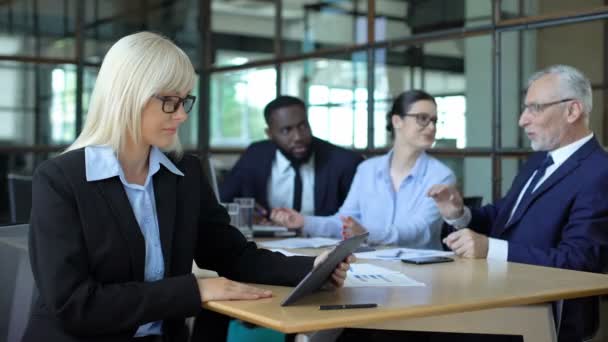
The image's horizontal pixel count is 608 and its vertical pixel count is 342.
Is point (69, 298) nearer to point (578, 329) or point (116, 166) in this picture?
point (116, 166)

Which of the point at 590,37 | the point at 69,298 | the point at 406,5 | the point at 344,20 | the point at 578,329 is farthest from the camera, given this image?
the point at 344,20

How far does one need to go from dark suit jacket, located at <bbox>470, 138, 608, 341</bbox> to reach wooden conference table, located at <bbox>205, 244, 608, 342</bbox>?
0.65ft

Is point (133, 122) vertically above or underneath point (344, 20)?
underneath

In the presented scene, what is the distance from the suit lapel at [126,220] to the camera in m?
1.86

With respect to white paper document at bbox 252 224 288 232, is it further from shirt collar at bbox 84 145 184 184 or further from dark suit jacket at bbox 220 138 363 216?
shirt collar at bbox 84 145 184 184

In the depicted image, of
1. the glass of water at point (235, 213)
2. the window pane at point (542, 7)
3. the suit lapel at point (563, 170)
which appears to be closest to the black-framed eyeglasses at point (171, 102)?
the suit lapel at point (563, 170)

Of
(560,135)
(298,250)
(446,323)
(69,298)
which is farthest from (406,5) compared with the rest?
(69,298)

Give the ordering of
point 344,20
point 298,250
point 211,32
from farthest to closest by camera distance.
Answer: point 211,32, point 344,20, point 298,250

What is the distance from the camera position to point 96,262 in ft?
5.99

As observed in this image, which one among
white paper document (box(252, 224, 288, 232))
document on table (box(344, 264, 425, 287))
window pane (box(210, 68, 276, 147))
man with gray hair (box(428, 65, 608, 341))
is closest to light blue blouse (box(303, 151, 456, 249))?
white paper document (box(252, 224, 288, 232))

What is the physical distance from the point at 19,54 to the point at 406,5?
284cm

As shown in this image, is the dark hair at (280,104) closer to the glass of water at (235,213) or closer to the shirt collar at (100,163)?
the glass of water at (235,213)

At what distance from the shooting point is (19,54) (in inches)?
227

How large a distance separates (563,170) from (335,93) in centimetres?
260
